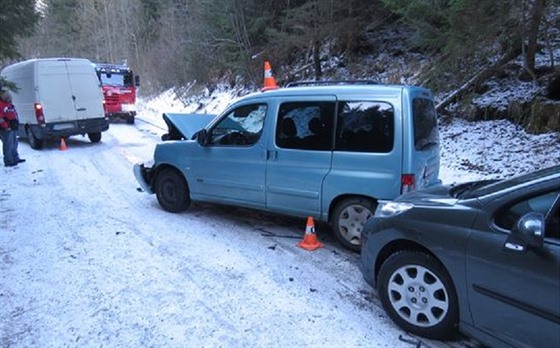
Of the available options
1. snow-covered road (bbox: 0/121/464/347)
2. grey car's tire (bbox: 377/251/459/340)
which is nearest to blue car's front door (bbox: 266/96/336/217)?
snow-covered road (bbox: 0/121/464/347)

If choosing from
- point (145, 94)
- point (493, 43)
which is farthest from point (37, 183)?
point (145, 94)

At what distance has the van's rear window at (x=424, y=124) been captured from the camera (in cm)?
487

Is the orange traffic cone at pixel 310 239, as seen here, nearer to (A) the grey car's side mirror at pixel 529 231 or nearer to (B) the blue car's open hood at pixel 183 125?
(B) the blue car's open hood at pixel 183 125

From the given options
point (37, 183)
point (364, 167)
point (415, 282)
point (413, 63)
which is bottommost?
point (37, 183)

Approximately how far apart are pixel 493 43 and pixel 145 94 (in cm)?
2615

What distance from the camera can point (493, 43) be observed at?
8.99 metres

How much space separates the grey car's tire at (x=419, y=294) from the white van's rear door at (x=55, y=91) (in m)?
Result: 11.9

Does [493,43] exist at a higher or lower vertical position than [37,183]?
higher

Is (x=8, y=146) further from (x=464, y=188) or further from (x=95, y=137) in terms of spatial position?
(x=464, y=188)

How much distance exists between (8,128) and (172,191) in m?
6.14

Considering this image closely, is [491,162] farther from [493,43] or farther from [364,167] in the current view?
[364,167]

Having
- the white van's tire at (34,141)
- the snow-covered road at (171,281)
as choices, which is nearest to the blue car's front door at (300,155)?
the snow-covered road at (171,281)

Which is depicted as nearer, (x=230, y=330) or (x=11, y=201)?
(x=230, y=330)

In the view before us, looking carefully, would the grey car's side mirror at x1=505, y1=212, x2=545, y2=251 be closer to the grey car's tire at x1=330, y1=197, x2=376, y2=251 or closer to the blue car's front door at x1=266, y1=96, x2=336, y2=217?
the grey car's tire at x1=330, y1=197, x2=376, y2=251
